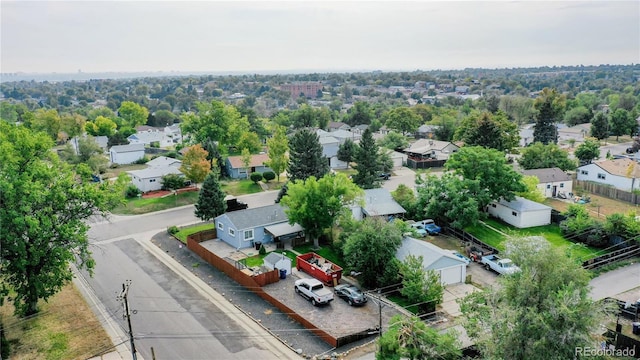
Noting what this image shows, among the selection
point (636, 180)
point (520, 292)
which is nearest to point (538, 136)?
point (636, 180)

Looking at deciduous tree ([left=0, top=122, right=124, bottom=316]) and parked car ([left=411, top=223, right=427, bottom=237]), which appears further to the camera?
parked car ([left=411, top=223, right=427, bottom=237])

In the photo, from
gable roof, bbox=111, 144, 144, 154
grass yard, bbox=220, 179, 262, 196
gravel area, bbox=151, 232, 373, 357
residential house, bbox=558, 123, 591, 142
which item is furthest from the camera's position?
residential house, bbox=558, 123, 591, 142

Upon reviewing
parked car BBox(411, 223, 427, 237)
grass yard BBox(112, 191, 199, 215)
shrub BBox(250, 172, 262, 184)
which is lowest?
grass yard BBox(112, 191, 199, 215)

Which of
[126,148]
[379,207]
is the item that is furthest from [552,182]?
[126,148]

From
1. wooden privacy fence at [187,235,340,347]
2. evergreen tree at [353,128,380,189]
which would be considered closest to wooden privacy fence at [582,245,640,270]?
wooden privacy fence at [187,235,340,347]

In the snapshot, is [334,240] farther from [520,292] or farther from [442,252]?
[520,292]

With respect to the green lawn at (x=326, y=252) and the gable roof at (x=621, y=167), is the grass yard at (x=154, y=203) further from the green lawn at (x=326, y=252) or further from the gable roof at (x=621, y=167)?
the gable roof at (x=621, y=167)

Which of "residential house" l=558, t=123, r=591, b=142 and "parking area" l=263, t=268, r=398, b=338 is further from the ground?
"residential house" l=558, t=123, r=591, b=142

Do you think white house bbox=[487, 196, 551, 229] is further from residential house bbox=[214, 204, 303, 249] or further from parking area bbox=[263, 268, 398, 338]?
parking area bbox=[263, 268, 398, 338]
